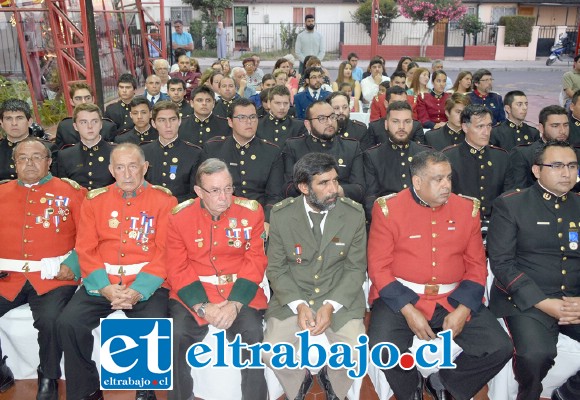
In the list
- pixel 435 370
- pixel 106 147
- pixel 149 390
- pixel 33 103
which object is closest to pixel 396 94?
pixel 106 147

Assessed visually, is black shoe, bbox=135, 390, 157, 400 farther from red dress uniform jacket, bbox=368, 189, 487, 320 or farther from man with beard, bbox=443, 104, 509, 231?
man with beard, bbox=443, 104, 509, 231

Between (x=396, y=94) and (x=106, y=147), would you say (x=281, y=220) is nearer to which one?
(x=106, y=147)

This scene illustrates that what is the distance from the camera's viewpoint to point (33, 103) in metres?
9.59

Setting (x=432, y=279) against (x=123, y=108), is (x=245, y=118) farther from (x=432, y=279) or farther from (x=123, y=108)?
(x=123, y=108)

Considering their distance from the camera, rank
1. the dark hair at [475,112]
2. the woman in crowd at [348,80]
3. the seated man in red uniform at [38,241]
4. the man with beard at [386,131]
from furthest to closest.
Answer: the woman in crowd at [348,80] → the man with beard at [386,131] → the dark hair at [475,112] → the seated man in red uniform at [38,241]

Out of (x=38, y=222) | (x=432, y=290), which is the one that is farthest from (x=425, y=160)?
(x=38, y=222)

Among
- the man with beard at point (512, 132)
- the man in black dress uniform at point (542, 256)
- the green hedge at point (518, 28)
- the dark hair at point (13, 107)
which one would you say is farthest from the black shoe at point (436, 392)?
the green hedge at point (518, 28)

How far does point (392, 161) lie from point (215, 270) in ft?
7.13

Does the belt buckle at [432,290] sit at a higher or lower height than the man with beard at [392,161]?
lower

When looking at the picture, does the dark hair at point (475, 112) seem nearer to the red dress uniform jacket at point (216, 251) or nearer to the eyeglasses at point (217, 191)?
the red dress uniform jacket at point (216, 251)

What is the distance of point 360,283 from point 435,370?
2.42ft

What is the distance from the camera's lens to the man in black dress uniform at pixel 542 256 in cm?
346

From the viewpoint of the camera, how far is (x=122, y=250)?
3.86 metres

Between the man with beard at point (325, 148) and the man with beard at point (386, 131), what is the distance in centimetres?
82
